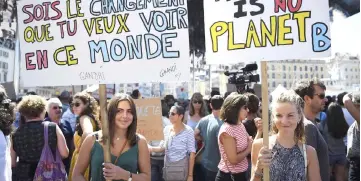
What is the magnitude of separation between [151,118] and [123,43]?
229 cm

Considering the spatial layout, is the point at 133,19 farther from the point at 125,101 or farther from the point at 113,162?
the point at 113,162

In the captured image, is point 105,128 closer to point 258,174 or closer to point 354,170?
point 258,174

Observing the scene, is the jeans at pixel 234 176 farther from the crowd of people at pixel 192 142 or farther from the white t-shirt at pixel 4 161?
the white t-shirt at pixel 4 161

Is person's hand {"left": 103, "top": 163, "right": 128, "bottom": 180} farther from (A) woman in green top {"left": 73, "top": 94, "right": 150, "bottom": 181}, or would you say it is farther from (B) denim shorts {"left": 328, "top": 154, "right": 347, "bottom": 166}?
(B) denim shorts {"left": 328, "top": 154, "right": 347, "bottom": 166}

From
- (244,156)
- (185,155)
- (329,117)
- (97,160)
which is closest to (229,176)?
(244,156)

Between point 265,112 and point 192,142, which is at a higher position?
point 265,112

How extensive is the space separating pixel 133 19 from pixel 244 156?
1863 mm

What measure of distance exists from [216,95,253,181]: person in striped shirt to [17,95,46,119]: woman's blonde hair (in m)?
1.83

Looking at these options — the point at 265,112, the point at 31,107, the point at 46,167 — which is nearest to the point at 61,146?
the point at 46,167

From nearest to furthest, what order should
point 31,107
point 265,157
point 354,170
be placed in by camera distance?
point 265,157, point 31,107, point 354,170

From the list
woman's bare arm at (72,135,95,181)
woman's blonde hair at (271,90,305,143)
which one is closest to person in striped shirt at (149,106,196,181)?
woman's bare arm at (72,135,95,181)

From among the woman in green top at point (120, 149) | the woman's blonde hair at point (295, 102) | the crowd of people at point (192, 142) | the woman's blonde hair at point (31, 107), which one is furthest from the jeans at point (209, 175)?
the woman's blonde hair at point (295, 102)

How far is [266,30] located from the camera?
3268 millimetres

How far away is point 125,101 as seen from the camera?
3.36 meters
